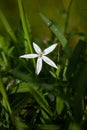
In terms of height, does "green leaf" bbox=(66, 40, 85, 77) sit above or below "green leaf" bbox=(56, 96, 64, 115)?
above

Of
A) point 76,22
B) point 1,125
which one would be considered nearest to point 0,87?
point 1,125

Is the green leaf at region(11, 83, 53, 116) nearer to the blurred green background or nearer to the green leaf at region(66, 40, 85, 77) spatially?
the green leaf at region(66, 40, 85, 77)

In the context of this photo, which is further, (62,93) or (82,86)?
(62,93)

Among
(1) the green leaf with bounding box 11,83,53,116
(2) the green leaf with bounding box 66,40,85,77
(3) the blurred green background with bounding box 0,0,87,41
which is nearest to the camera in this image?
(1) the green leaf with bounding box 11,83,53,116

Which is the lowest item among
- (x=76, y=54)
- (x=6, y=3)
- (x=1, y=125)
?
(x=1, y=125)

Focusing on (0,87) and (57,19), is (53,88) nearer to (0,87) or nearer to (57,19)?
(0,87)

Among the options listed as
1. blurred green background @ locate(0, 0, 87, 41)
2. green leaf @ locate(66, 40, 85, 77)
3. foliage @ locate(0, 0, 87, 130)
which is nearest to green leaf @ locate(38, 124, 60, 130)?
foliage @ locate(0, 0, 87, 130)
